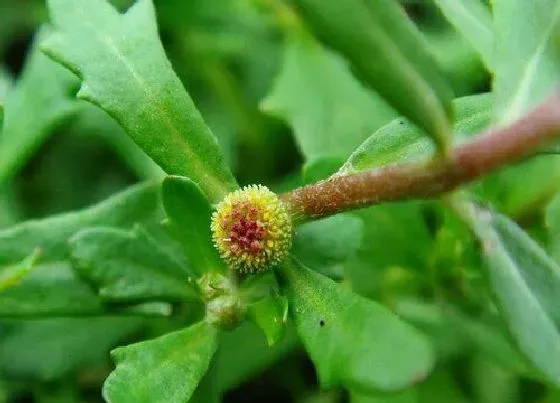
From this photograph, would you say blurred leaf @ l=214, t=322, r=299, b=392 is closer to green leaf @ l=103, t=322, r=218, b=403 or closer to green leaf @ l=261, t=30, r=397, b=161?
green leaf @ l=261, t=30, r=397, b=161

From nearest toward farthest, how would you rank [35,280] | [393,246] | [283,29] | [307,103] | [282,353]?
[35,280], [393,246], [282,353], [307,103], [283,29]

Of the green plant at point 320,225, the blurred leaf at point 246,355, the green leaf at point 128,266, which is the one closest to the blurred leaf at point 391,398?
the green plant at point 320,225

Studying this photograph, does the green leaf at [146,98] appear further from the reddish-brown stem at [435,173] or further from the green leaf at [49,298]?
the green leaf at [49,298]

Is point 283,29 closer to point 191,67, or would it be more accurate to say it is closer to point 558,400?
point 191,67

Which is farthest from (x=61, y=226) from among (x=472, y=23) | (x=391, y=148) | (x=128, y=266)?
(x=472, y=23)

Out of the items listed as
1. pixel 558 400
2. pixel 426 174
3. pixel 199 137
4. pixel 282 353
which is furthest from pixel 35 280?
pixel 558 400
